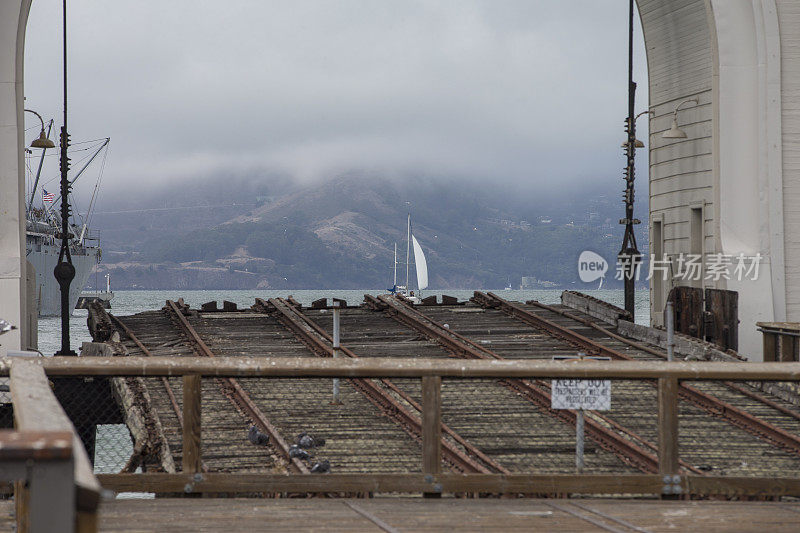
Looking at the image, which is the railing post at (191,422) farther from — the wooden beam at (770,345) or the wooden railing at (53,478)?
the wooden beam at (770,345)

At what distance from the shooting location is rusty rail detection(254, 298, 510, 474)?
10.4 meters

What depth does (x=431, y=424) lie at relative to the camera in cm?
616

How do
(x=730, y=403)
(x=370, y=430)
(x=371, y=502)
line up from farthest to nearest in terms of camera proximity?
(x=730, y=403) → (x=370, y=430) → (x=371, y=502)

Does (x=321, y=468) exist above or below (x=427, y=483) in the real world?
below

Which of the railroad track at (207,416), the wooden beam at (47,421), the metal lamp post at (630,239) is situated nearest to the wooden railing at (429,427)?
the wooden beam at (47,421)

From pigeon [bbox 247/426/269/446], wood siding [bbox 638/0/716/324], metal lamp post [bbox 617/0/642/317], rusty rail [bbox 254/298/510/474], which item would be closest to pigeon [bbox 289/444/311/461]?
pigeon [bbox 247/426/269/446]

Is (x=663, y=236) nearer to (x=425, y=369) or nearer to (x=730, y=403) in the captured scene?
(x=730, y=403)

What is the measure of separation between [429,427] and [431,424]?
24 mm

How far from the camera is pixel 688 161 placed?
23.8 m

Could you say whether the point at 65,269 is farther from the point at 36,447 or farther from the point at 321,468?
the point at 36,447

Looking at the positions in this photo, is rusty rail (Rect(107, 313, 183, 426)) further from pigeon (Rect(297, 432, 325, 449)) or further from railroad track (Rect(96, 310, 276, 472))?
pigeon (Rect(297, 432, 325, 449))

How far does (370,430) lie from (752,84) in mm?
11548

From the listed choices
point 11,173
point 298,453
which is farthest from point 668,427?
point 11,173

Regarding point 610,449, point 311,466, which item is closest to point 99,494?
point 311,466
